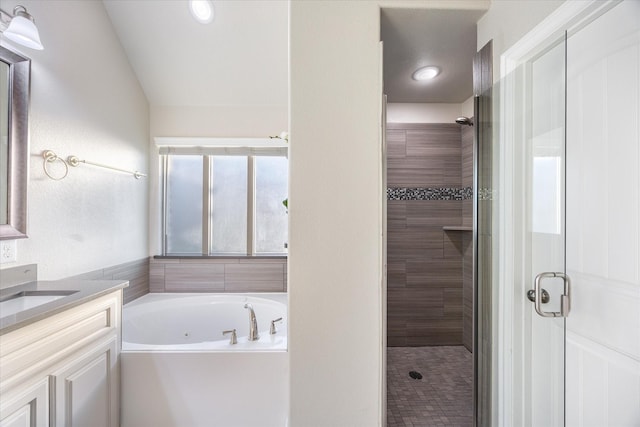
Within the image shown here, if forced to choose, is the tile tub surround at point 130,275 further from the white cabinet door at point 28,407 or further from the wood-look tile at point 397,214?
the wood-look tile at point 397,214

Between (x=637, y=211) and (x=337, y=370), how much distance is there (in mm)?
1334

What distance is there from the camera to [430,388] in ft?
6.63

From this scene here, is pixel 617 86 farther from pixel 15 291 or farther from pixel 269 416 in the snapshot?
pixel 15 291

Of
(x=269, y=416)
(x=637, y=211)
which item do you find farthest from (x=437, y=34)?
(x=269, y=416)

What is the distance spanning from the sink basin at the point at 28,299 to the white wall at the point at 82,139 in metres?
0.23

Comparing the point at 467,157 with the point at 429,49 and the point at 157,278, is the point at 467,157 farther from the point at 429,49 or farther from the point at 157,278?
the point at 157,278

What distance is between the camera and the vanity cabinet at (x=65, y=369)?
97 cm

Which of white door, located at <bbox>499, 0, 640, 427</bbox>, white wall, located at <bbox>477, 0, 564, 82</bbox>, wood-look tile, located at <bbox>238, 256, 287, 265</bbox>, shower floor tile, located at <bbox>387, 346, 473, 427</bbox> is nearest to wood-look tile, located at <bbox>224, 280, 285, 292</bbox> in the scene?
wood-look tile, located at <bbox>238, 256, 287, 265</bbox>

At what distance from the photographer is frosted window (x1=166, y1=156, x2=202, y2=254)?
2.68 meters

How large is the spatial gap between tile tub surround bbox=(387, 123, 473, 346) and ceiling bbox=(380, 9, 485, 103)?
378 mm

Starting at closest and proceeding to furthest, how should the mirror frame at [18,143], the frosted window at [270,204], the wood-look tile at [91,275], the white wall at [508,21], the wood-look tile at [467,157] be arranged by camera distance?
the white wall at [508,21], the mirror frame at [18,143], the wood-look tile at [91,275], the wood-look tile at [467,157], the frosted window at [270,204]

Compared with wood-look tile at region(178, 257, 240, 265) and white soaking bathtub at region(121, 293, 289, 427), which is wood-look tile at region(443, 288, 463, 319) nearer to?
white soaking bathtub at region(121, 293, 289, 427)

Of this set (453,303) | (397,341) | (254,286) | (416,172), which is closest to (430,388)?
(397,341)

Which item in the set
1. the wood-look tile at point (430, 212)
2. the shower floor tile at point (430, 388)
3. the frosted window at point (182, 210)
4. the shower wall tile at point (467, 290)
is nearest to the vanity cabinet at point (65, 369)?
the frosted window at point (182, 210)
